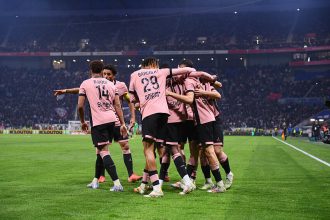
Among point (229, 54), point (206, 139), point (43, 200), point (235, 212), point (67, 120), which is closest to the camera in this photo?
point (235, 212)

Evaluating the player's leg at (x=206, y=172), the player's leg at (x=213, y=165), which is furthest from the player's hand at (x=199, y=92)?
the player's leg at (x=206, y=172)

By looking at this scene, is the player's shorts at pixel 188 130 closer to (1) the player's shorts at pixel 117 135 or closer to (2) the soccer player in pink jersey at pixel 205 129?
(2) the soccer player in pink jersey at pixel 205 129

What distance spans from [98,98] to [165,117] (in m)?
1.51

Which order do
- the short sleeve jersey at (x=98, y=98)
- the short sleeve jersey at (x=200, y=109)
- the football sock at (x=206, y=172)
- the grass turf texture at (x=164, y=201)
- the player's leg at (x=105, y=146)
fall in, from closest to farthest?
the grass turf texture at (x=164, y=201), the short sleeve jersey at (x=200, y=109), the player's leg at (x=105, y=146), the short sleeve jersey at (x=98, y=98), the football sock at (x=206, y=172)

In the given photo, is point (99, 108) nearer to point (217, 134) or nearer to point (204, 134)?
point (204, 134)

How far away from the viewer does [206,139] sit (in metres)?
8.13

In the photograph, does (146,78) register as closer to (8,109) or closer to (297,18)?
(8,109)

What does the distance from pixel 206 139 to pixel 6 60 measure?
75.8 meters

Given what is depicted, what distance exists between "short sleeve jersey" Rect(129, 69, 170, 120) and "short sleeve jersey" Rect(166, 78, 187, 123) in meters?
0.48

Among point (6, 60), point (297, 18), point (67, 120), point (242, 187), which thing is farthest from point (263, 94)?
point (242, 187)

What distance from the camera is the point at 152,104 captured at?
7.60m

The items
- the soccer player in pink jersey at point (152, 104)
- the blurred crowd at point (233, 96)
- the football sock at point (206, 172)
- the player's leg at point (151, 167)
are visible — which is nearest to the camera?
the player's leg at point (151, 167)

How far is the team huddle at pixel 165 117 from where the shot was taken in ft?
25.0

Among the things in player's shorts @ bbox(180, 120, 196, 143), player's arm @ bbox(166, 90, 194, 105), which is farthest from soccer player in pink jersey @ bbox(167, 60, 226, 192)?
player's arm @ bbox(166, 90, 194, 105)
